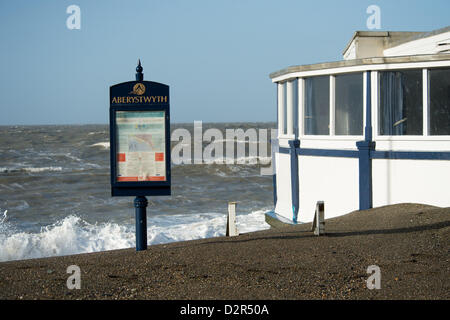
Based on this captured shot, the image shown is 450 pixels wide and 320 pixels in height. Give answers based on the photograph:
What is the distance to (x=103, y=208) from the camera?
2048 centimetres

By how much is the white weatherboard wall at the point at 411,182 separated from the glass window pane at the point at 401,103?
677mm

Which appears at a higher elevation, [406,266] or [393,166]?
[393,166]

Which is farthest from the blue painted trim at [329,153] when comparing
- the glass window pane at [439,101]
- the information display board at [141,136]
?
the information display board at [141,136]

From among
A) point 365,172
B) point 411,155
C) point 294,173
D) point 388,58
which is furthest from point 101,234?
point 388,58

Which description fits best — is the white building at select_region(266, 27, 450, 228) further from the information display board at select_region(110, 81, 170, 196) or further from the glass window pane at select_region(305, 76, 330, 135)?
the information display board at select_region(110, 81, 170, 196)

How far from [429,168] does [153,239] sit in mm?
7047

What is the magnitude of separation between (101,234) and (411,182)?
850cm

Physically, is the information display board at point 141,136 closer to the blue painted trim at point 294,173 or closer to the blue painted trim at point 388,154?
the blue painted trim at point 388,154

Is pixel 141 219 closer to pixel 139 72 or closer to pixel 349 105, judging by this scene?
pixel 139 72

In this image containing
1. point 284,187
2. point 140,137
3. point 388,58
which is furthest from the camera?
point 284,187

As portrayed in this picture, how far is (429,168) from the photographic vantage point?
10219 mm

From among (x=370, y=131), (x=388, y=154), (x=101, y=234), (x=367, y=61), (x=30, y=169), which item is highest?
(x=367, y=61)
